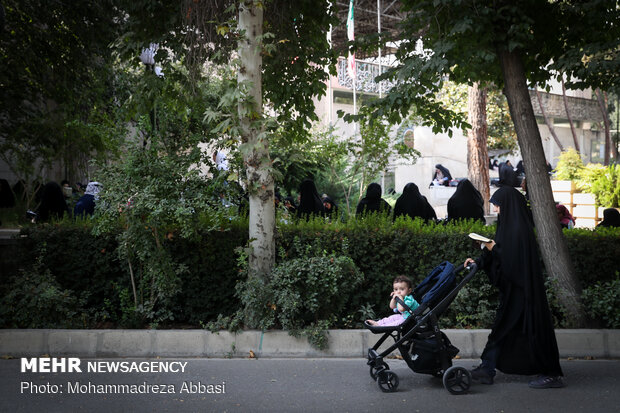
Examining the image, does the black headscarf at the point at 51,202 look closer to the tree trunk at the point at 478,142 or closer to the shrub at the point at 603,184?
the tree trunk at the point at 478,142

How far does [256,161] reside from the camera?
7.69 meters

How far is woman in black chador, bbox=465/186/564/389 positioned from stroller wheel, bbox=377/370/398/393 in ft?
2.56

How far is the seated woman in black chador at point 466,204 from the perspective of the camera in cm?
1142

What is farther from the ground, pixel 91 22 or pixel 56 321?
pixel 91 22

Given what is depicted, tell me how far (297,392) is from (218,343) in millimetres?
1813

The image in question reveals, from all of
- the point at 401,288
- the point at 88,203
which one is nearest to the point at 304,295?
the point at 401,288

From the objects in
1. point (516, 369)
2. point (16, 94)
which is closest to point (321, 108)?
point (16, 94)

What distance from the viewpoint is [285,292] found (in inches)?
289

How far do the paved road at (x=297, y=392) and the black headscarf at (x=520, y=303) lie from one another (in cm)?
30

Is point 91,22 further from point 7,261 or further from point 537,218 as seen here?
point 537,218

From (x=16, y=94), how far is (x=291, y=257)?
314 inches

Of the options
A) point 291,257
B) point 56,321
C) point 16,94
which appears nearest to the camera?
point 56,321

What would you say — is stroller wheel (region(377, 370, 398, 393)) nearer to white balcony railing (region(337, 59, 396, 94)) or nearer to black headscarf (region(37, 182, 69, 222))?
black headscarf (region(37, 182, 69, 222))

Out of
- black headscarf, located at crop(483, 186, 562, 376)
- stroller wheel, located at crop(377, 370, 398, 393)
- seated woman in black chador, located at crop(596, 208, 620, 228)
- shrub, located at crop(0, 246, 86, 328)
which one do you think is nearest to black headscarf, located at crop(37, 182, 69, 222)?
shrub, located at crop(0, 246, 86, 328)
